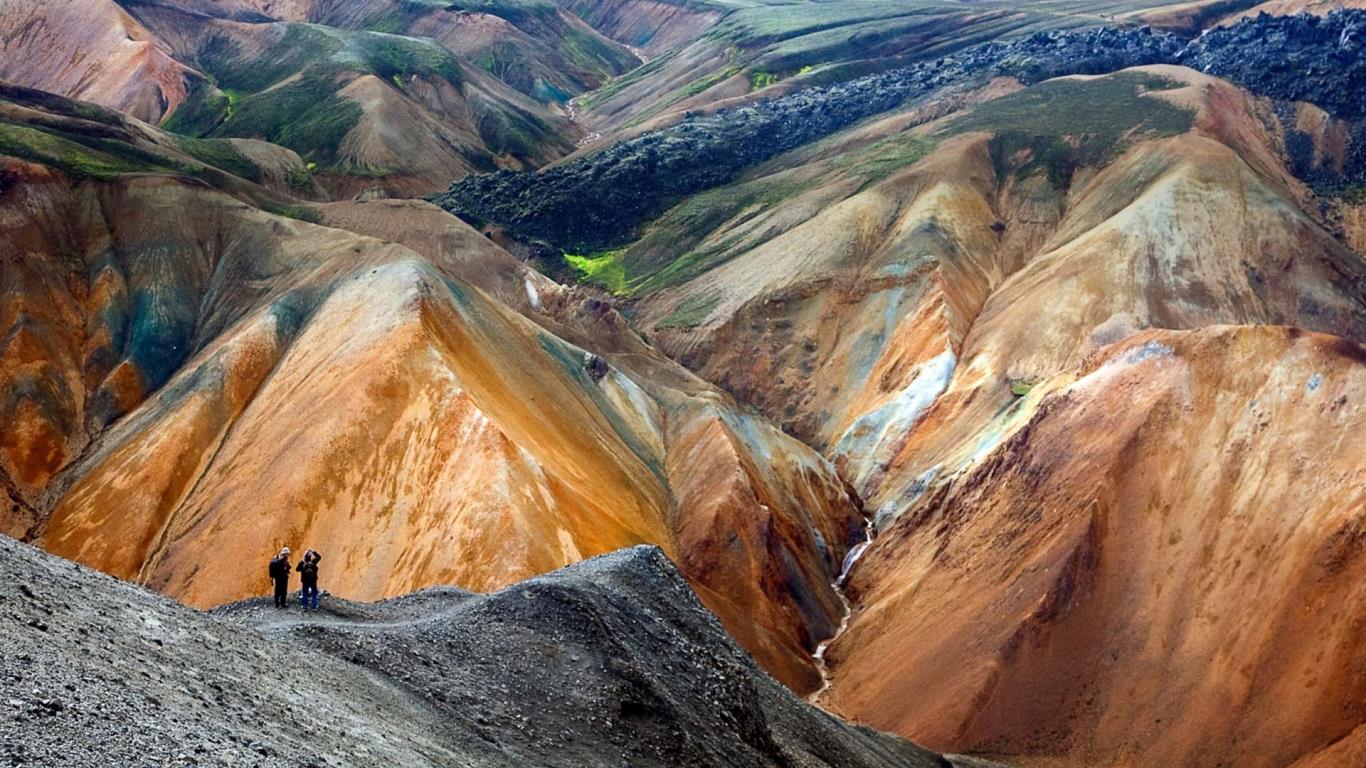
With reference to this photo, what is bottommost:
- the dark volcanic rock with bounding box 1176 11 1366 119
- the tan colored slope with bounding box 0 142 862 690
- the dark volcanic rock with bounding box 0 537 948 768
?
the dark volcanic rock with bounding box 0 537 948 768

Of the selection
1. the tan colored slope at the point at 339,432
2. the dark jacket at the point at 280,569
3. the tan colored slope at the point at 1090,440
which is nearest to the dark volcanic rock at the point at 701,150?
the tan colored slope at the point at 1090,440

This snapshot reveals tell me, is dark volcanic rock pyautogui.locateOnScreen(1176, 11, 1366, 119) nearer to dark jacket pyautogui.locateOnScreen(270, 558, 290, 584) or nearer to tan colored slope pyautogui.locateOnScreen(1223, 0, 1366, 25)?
tan colored slope pyautogui.locateOnScreen(1223, 0, 1366, 25)

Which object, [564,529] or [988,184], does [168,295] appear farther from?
[988,184]

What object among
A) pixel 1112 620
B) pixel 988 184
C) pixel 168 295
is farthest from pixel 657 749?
pixel 988 184

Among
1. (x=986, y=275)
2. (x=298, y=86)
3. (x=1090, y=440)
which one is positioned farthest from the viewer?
(x=298, y=86)

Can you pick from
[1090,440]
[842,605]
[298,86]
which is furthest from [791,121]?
[1090,440]

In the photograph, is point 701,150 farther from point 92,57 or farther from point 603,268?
point 92,57

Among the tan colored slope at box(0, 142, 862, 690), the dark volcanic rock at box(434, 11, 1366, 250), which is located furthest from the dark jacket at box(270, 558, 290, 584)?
the dark volcanic rock at box(434, 11, 1366, 250)
